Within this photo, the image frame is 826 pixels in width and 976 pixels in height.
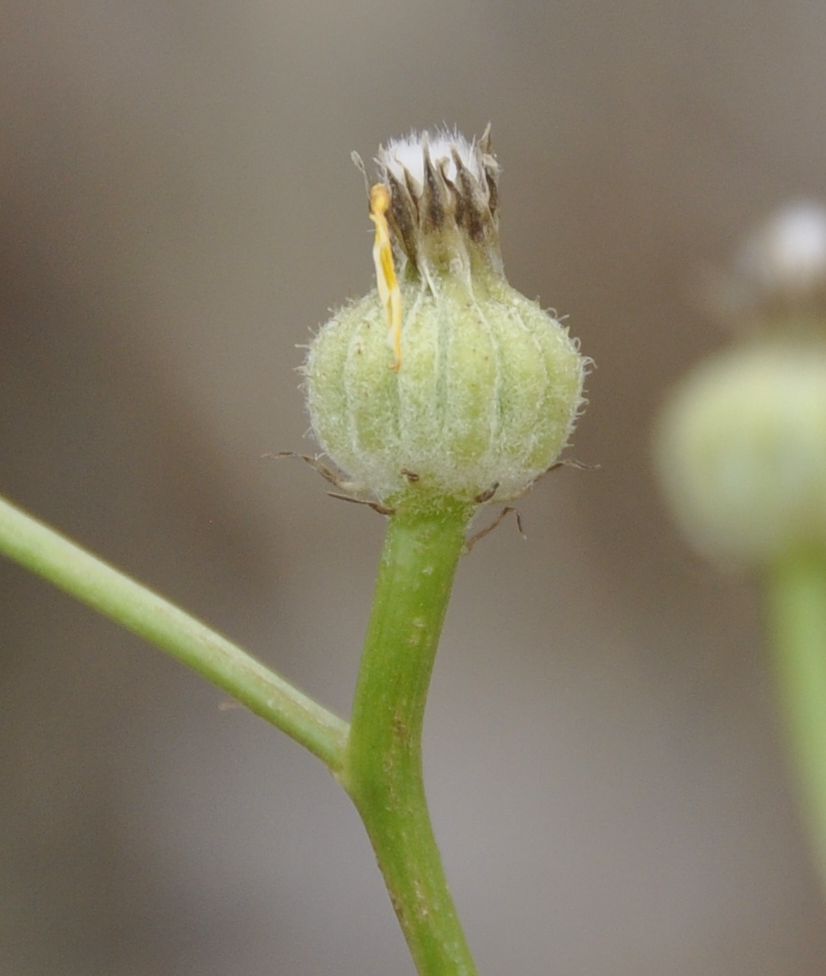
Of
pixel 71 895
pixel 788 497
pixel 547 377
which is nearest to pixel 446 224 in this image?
pixel 547 377

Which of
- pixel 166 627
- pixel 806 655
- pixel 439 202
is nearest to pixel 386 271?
pixel 439 202

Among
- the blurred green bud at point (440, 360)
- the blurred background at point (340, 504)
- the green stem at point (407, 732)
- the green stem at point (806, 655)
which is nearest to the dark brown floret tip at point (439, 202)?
the blurred green bud at point (440, 360)

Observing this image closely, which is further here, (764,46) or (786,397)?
(764,46)

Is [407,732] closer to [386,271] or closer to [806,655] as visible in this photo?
[386,271]

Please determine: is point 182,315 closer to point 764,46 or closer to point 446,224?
point 764,46

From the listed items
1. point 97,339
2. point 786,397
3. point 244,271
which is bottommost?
point 786,397

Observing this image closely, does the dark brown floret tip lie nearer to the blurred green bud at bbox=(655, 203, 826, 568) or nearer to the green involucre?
the green involucre

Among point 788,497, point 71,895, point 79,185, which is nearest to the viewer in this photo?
point 788,497

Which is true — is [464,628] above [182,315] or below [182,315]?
below
